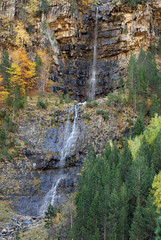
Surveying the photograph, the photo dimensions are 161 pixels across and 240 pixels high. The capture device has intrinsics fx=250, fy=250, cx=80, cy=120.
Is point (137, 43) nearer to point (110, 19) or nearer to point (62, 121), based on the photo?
point (110, 19)

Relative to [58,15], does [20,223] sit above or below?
below

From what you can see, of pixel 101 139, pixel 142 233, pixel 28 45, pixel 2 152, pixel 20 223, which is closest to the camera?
pixel 142 233

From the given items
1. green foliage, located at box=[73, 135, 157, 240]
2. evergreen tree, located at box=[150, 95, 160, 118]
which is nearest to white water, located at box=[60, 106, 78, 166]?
evergreen tree, located at box=[150, 95, 160, 118]

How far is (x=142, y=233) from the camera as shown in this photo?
58.4 ft

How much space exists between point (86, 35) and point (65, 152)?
30315mm

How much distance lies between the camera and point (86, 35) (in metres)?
54.6

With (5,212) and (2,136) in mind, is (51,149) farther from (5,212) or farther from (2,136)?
(5,212)

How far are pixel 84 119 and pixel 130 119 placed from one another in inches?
281

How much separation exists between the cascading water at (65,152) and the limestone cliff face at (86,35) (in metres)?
14.8

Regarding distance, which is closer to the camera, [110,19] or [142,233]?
[142,233]

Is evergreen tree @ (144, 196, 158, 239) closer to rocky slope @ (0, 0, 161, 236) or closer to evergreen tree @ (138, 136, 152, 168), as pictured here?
evergreen tree @ (138, 136, 152, 168)

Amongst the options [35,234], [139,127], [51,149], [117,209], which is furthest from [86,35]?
[117,209]

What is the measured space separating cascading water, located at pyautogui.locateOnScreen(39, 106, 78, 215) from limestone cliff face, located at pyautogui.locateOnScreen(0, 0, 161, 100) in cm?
1477

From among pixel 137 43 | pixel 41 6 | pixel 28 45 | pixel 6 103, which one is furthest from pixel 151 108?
pixel 41 6
